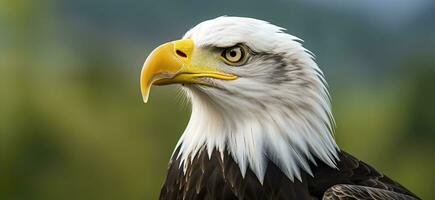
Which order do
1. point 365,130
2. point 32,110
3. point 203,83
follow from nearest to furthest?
point 203,83, point 365,130, point 32,110

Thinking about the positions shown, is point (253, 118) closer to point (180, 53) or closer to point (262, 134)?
point (262, 134)

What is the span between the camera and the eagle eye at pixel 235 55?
1.50 meters

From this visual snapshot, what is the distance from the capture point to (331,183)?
61.4 inches

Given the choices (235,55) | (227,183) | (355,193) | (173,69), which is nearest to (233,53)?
(235,55)

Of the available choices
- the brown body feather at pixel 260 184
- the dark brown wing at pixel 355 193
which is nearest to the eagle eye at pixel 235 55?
the brown body feather at pixel 260 184

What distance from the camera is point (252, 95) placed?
1.52 metres

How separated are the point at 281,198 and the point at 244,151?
0.11m

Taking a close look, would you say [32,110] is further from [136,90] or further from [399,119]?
[399,119]

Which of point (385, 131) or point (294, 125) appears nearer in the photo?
point (294, 125)

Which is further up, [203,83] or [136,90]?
[203,83]

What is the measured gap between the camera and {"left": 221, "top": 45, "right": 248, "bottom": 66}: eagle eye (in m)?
1.50

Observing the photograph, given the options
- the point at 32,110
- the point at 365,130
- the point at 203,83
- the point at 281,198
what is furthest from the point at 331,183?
the point at 32,110

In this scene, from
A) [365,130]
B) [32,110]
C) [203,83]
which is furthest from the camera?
[32,110]

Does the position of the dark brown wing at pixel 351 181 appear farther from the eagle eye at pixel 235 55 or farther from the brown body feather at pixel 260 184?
the eagle eye at pixel 235 55
